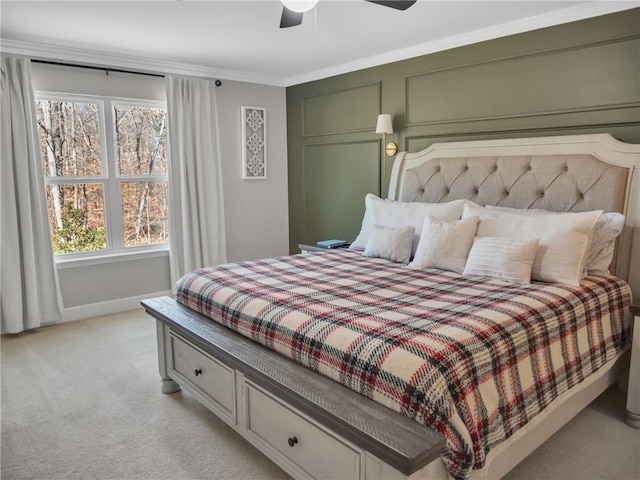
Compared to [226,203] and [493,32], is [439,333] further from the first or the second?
[226,203]

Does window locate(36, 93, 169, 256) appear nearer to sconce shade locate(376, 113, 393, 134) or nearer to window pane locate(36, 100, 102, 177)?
window pane locate(36, 100, 102, 177)

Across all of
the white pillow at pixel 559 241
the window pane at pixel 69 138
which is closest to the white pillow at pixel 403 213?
the white pillow at pixel 559 241

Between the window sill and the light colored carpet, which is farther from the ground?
the window sill

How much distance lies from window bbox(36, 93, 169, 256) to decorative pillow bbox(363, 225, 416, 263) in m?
2.44

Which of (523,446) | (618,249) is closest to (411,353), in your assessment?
(523,446)

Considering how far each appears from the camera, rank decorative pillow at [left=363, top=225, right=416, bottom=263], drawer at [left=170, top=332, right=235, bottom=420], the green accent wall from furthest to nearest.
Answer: decorative pillow at [left=363, top=225, right=416, bottom=263], the green accent wall, drawer at [left=170, top=332, right=235, bottom=420]

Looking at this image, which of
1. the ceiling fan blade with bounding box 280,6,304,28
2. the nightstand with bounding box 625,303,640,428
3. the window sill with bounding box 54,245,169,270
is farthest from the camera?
the window sill with bounding box 54,245,169,270

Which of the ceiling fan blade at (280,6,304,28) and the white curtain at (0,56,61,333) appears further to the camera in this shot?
the white curtain at (0,56,61,333)

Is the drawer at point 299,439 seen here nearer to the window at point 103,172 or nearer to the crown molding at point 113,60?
the window at point 103,172

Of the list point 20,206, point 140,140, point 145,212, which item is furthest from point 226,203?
point 20,206

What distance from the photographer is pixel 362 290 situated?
2445mm

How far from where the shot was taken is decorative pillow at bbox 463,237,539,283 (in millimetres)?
2543

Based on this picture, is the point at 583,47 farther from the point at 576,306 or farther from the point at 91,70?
→ the point at 91,70

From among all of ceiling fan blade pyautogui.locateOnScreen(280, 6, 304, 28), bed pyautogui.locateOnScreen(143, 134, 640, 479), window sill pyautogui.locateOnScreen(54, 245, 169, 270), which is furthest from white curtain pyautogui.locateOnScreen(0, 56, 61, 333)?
ceiling fan blade pyautogui.locateOnScreen(280, 6, 304, 28)
